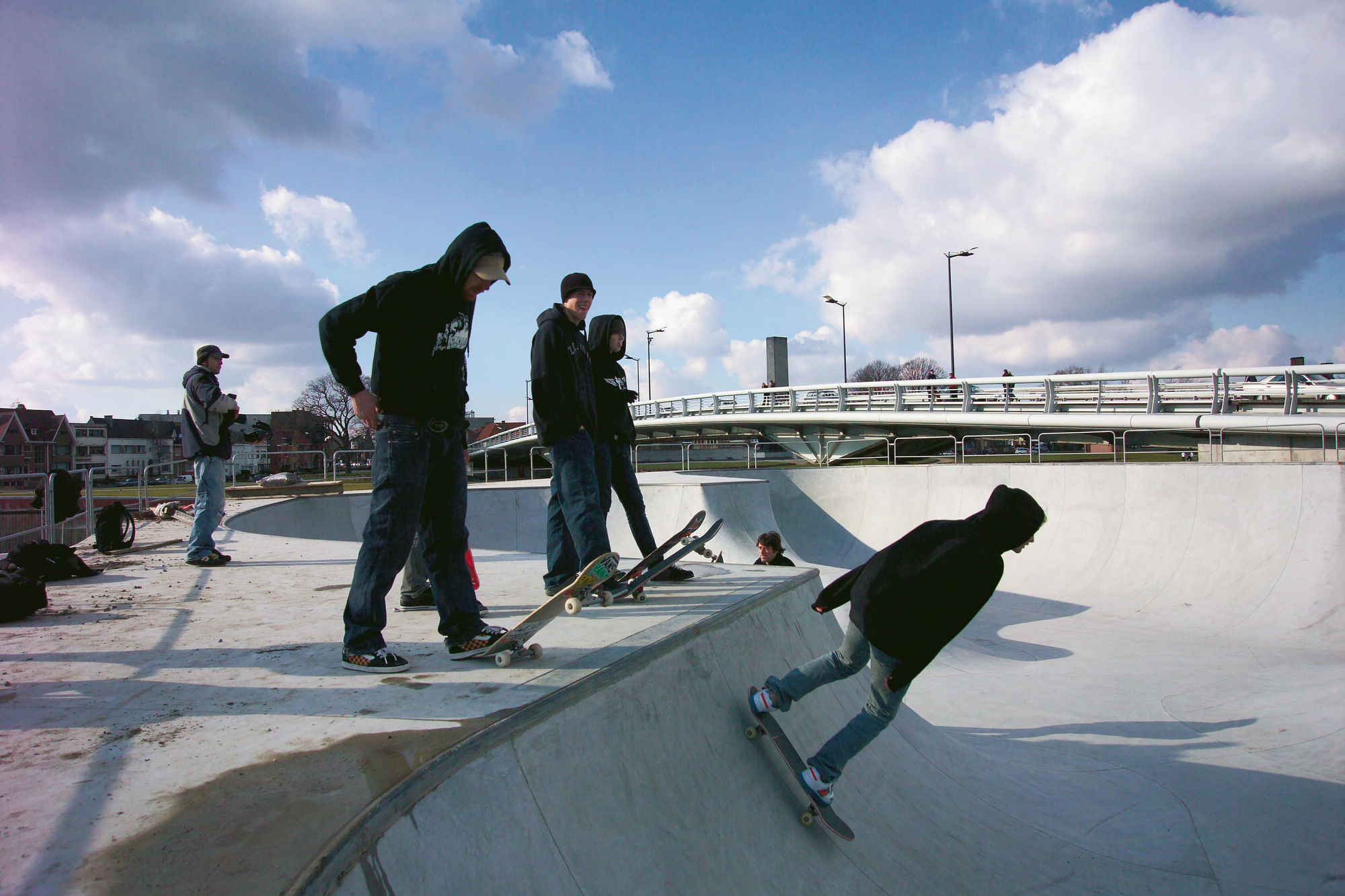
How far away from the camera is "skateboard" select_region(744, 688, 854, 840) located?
2.76 m

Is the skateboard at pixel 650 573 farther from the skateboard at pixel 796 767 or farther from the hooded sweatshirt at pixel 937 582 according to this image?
the hooded sweatshirt at pixel 937 582

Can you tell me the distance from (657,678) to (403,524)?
3.96ft

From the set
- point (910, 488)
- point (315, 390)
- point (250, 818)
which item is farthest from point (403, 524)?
point (315, 390)

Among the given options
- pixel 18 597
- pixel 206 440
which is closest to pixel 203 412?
pixel 206 440

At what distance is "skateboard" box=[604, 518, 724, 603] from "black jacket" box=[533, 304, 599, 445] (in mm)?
914

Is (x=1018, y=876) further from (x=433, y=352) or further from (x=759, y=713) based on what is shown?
(x=433, y=352)

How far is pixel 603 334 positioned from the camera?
15.1ft

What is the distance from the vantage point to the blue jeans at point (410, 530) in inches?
107

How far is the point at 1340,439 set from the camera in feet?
38.1

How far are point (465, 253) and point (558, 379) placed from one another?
1174 mm

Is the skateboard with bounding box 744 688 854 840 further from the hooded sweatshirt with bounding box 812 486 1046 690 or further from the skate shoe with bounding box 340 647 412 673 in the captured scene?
the skate shoe with bounding box 340 647 412 673

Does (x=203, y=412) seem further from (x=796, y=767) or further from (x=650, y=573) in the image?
(x=796, y=767)

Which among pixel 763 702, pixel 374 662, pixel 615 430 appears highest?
pixel 615 430

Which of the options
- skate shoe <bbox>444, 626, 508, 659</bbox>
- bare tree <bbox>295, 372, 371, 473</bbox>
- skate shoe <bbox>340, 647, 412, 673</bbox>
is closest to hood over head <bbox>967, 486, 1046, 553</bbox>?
skate shoe <bbox>444, 626, 508, 659</bbox>
